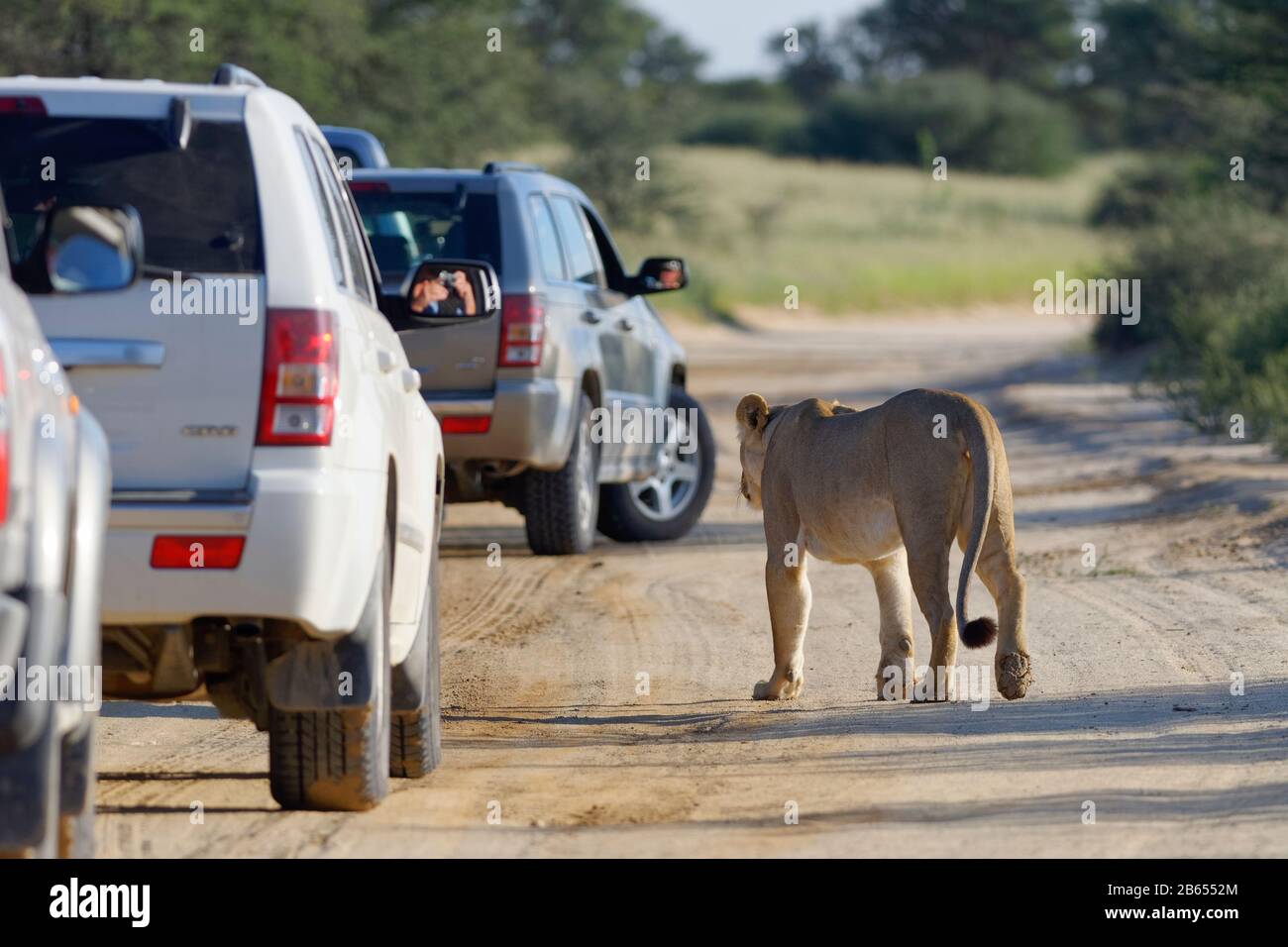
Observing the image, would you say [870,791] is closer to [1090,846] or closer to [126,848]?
[1090,846]

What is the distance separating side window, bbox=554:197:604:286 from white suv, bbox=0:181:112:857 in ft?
A: 23.2

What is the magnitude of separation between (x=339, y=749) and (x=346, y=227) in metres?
1.54

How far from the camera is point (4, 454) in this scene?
12.3 ft

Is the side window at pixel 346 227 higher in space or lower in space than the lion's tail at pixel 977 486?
higher

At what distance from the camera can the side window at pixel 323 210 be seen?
535cm

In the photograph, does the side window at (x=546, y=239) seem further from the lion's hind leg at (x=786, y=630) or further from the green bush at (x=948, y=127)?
the green bush at (x=948, y=127)

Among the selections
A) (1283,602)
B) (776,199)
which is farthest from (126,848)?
(776,199)

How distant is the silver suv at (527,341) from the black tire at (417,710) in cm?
352

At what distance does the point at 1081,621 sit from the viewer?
30.0ft

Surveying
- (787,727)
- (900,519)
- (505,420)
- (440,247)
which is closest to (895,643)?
(900,519)

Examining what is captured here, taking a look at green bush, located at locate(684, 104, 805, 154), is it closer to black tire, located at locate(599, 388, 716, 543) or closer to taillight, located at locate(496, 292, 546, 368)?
black tire, located at locate(599, 388, 716, 543)

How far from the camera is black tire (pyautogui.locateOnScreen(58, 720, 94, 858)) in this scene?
173 inches

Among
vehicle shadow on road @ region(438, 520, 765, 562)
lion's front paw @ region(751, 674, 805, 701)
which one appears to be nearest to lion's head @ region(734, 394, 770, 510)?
lion's front paw @ region(751, 674, 805, 701)

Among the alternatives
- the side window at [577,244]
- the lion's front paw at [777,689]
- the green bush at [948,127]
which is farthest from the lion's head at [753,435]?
Answer: the green bush at [948,127]
